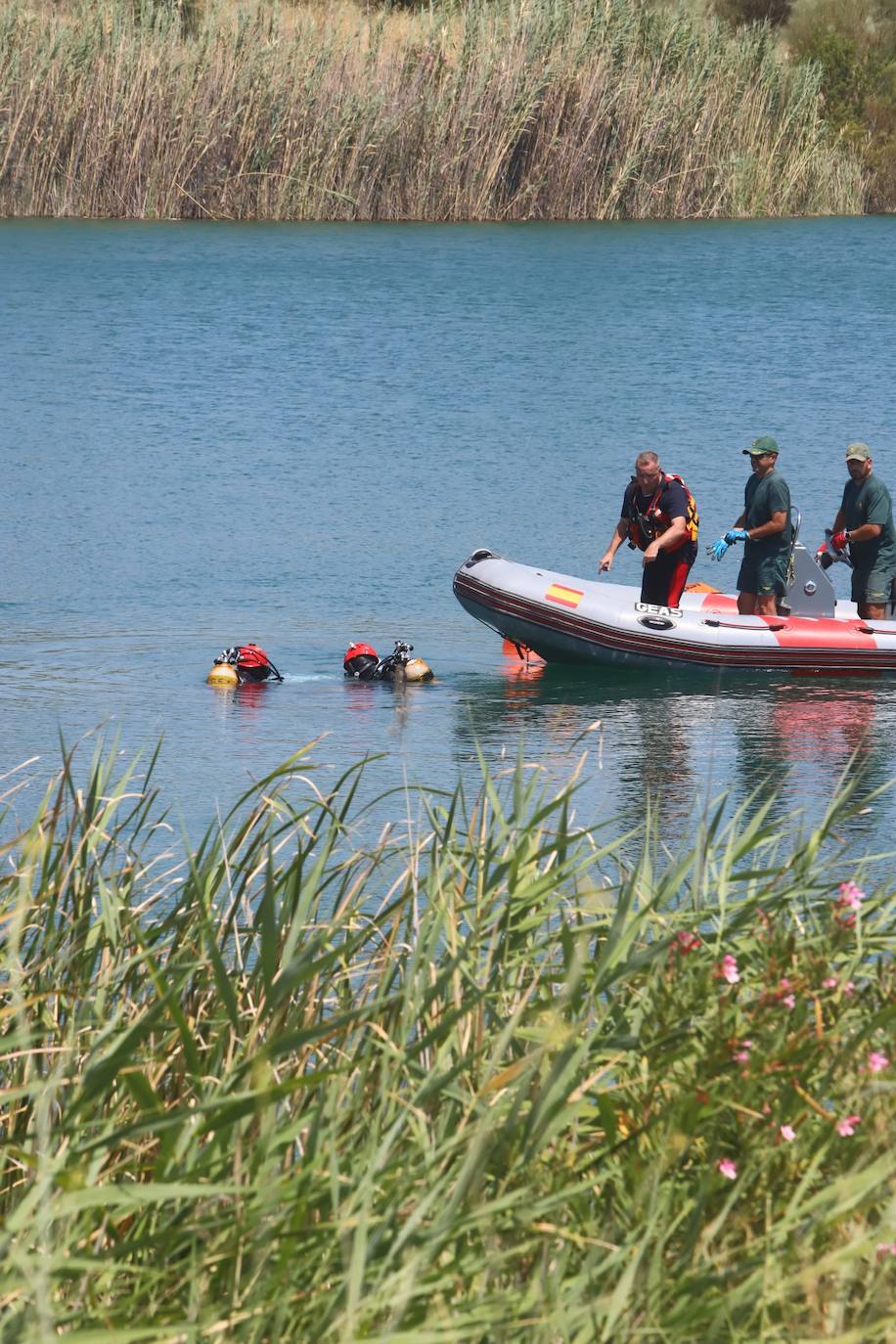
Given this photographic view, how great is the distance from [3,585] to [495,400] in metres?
9.63

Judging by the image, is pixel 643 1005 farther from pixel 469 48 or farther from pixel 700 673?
pixel 469 48

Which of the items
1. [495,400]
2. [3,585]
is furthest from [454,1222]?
[495,400]

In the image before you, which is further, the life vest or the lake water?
the life vest

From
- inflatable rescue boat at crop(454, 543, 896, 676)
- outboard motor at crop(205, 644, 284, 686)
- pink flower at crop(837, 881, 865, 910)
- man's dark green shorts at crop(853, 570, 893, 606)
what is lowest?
outboard motor at crop(205, 644, 284, 686)

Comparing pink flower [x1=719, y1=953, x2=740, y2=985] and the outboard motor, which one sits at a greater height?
pink flower [x1=719, y1=953, x2=740, y2=985]

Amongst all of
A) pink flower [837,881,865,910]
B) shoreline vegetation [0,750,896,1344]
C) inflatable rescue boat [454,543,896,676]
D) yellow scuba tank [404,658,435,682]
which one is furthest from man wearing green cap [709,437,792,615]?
A: pink flower [837,881,865,910]

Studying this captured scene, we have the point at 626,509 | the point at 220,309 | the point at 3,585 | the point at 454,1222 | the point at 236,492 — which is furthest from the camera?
the point at 220,309

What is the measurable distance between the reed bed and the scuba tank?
2358cm

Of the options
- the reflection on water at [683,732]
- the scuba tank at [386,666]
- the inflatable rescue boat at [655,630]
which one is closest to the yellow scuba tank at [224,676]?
the scuba tank at [386,666]

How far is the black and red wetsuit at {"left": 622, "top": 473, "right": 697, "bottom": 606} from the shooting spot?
1266 cm

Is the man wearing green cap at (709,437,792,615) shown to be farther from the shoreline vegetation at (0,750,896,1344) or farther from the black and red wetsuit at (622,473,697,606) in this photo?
the shoreline vegetation at (0,750,896,1344)

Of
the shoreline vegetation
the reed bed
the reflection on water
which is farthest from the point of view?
the reed bed

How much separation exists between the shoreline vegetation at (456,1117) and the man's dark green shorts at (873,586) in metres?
8.47

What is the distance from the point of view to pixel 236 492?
771 inches
